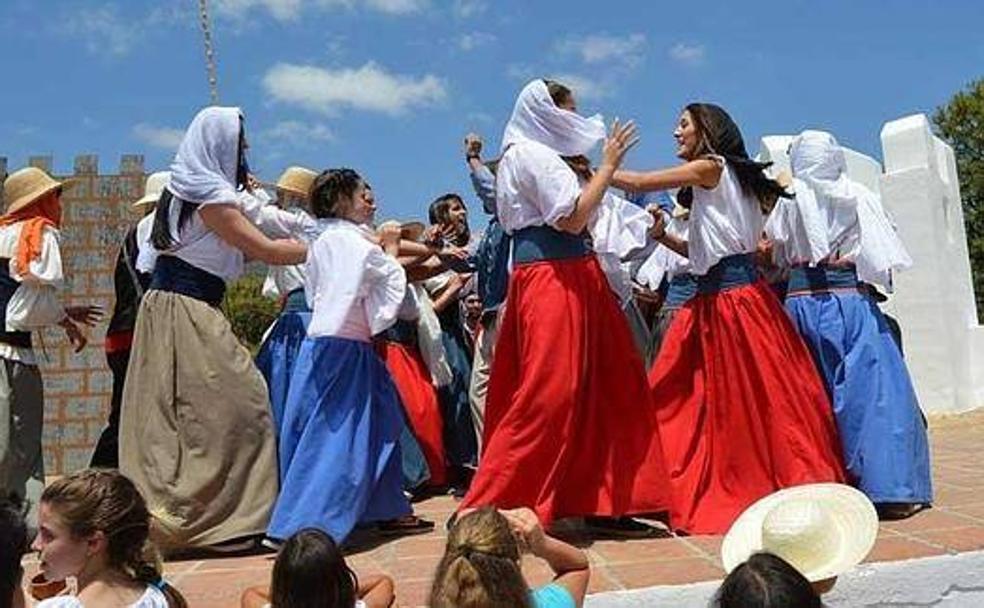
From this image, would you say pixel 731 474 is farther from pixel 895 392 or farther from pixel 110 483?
pixel 110 483

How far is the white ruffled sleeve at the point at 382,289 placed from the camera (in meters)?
3.88

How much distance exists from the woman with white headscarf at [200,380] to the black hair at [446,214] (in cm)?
183

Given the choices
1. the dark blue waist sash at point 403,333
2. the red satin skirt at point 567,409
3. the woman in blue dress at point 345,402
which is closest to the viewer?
the red satin skirt at point 567,409

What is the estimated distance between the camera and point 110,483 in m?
2.21

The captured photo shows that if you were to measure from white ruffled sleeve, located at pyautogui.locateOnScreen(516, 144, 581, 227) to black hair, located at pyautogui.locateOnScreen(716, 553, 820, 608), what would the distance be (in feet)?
6.84

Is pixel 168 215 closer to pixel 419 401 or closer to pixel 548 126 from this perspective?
pixel 548 126

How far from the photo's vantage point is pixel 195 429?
12.4ft

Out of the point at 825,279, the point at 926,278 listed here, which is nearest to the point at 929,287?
the point at 926,278

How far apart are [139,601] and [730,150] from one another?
284 cm

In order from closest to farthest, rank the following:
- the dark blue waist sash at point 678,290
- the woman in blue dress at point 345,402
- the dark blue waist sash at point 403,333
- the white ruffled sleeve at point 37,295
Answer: the woman in blue dress at point 345,402 < the white ruffled sleeve at point 37,295 < the dark blue waist sash at point 678,290 < the dark blue waist sash at point 403,333

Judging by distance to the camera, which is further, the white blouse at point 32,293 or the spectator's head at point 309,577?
the white blouse at point 32,293

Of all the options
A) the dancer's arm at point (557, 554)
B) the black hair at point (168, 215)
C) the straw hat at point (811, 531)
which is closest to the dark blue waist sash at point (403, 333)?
the black hair at point (168, 215)

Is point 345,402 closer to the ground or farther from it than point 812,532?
farther from it

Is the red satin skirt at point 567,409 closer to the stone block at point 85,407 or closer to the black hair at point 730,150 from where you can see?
the black hair at point 730,150
